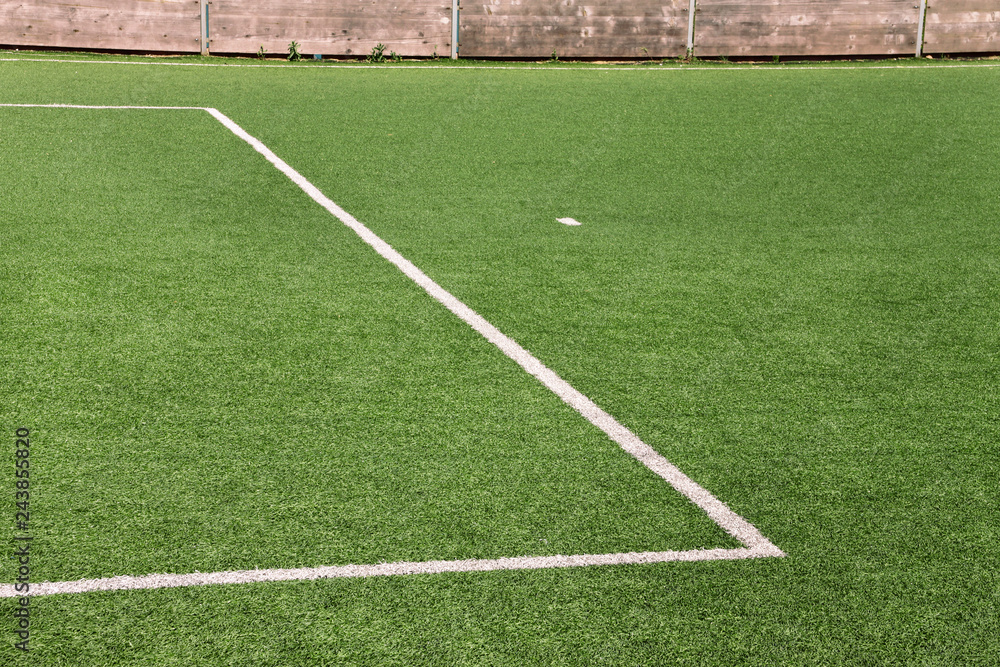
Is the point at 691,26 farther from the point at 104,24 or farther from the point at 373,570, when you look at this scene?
the point at 373,570

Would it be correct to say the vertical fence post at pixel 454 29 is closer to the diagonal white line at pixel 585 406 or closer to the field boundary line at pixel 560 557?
the diagonal white line at pixel 585 406

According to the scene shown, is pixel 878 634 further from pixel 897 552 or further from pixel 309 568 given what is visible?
pixel 309 568

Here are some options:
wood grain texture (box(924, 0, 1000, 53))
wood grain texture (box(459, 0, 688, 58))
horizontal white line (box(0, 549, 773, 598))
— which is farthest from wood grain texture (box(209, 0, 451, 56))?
horizontal white line (box(0, 549, 773, 598))

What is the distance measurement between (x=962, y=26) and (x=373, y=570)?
18.2 meters

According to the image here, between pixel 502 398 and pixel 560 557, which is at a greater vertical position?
pixel 502 398

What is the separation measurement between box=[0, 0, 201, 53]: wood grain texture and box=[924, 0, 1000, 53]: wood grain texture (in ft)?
40.9

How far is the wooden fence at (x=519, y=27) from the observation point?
1773 centimetres

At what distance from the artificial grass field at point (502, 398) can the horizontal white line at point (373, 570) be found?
0.05 meters

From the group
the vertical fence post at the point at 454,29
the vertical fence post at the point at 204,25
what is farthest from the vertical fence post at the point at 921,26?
the vertical fence post at the point at 204,25

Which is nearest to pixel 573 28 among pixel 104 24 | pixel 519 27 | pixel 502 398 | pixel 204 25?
pixel 519 27

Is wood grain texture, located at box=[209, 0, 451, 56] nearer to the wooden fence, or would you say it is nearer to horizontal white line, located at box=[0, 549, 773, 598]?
the wooden fence

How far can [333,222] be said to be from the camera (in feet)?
27.9

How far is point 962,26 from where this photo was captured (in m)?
18.8

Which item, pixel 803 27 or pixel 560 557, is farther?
pixel 803 27
